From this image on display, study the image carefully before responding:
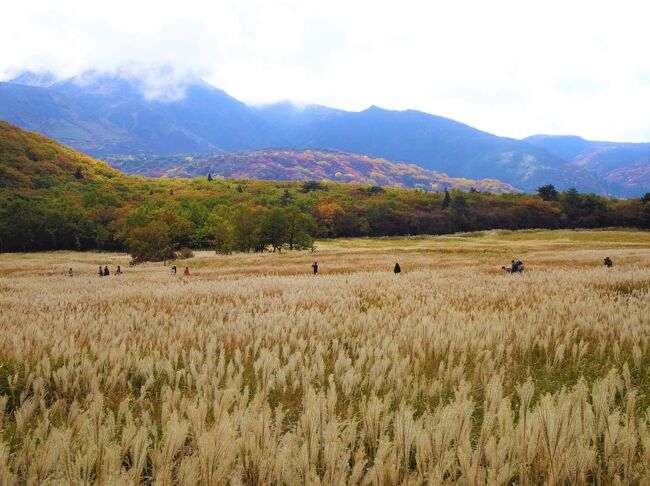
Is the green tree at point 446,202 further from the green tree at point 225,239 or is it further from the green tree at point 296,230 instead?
the green tree at point 225,239

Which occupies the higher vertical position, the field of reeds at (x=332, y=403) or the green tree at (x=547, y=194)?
the green tree at (x=547, y=194)

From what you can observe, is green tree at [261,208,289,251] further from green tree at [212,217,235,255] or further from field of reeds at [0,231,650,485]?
field of reeds at [0,231,650,485]

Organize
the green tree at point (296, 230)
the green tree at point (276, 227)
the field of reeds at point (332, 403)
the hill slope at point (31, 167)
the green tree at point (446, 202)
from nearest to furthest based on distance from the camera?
the field of reeds at point (332, 403)
the green tree at point (276, 227)
the green tree at point (296, 230)
the green tree at point (446, 202)
the hill slope at point (31, 167)

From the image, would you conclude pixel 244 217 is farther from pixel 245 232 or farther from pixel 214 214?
pixel 214 214

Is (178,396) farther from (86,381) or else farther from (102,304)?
(102,304)

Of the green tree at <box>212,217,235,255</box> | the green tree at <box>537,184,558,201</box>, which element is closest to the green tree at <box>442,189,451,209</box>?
the green tree at <box>537,184,558,201</box>

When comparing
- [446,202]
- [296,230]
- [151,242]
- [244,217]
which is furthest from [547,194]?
[151,242]

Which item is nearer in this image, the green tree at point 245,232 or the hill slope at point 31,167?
the green tree at point 245,232

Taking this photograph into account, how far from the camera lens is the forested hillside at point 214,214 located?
82125 mm

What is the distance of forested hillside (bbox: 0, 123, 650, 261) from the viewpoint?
82.1 metres

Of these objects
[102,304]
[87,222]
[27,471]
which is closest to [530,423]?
[27,471]

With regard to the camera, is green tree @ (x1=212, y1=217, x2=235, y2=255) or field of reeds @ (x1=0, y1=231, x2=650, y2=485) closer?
field of reeds @ (x1=0, y1=231, x2=650, y2=485)

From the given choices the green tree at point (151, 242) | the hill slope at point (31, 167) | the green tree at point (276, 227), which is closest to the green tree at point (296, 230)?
the green tree at point (276, 227)

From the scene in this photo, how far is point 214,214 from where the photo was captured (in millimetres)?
101062
